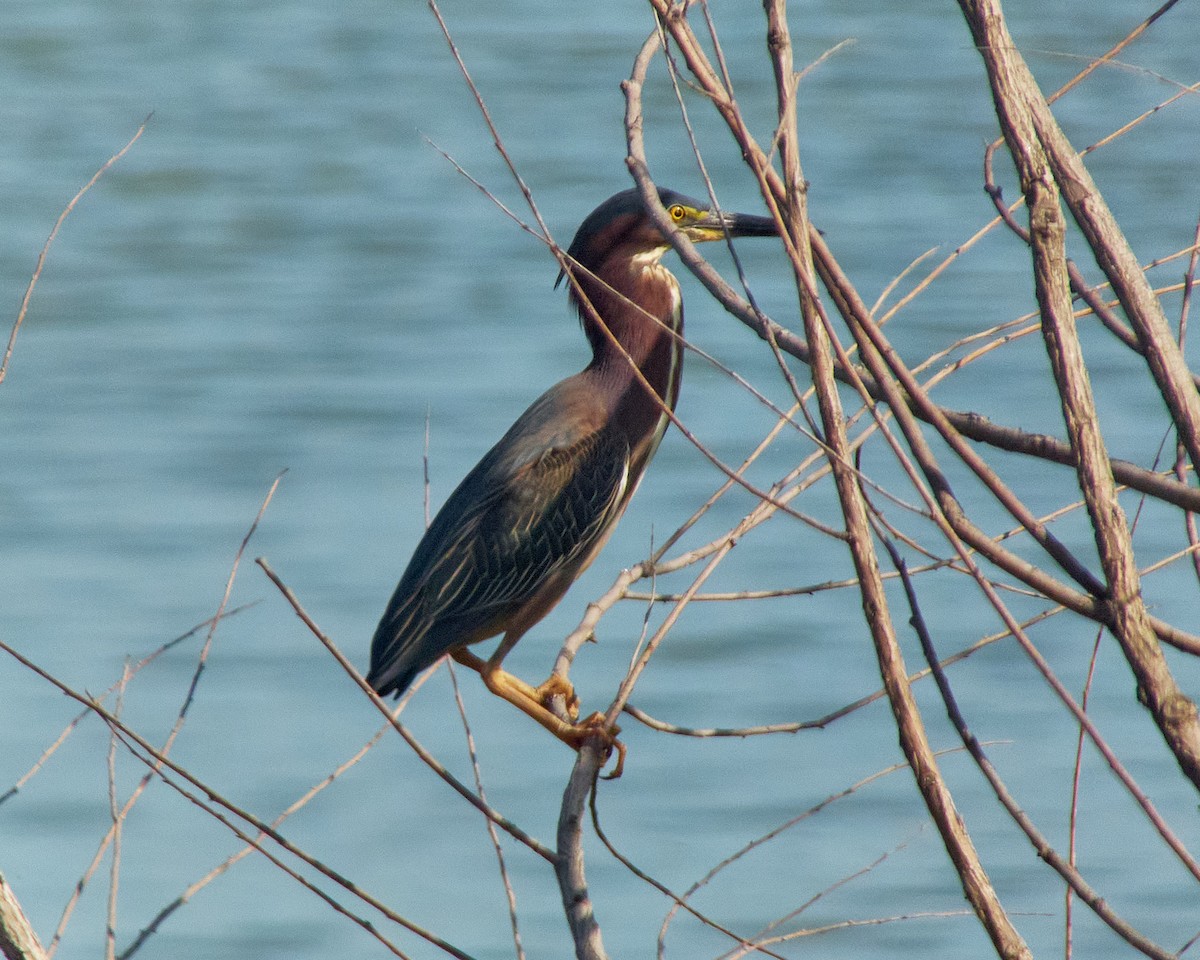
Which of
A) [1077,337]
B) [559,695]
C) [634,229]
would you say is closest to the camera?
Answer: [1077,337]

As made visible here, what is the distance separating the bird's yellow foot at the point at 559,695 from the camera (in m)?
2.80

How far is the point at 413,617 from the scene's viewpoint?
3.30 meters

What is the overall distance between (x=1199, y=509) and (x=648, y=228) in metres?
2.03

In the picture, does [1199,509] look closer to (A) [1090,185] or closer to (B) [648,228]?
(A) [1090,185]

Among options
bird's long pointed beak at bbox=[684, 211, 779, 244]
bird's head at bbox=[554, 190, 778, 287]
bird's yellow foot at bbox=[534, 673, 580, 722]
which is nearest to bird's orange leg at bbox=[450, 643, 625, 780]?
bird's yellow foot at bbox=[534, 673, 580, 722]

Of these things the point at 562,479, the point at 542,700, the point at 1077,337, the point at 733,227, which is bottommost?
the point at 542,700

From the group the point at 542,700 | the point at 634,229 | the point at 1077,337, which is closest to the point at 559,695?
the point at 542,700

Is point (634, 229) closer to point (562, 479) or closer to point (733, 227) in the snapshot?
point (733, 227)

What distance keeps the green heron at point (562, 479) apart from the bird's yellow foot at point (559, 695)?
0.87 ft

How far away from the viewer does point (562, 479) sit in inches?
133

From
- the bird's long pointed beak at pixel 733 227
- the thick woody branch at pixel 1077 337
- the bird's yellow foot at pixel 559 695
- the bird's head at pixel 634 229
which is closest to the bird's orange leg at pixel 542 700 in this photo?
Result: the bird's yellow foot at pixel 559 695

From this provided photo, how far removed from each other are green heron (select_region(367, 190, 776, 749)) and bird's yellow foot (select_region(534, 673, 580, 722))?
264 millimetres

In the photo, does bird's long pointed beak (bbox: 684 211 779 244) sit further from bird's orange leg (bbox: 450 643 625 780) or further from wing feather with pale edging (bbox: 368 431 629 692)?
bird's orange leg (bbox: 450 643 625 780)

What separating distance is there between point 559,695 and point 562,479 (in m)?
0.54
